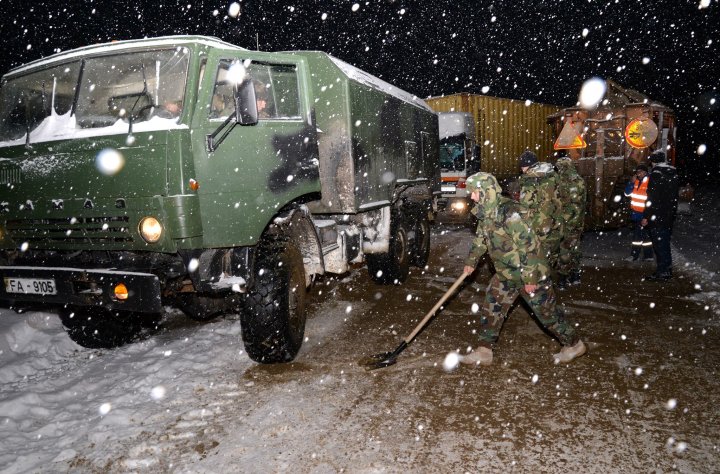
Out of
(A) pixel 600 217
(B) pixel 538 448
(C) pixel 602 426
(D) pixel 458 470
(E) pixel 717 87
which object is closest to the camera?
(D) pixel 458 470

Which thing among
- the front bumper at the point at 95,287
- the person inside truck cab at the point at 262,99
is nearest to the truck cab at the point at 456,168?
the person inside truck cab at the point at 262,99

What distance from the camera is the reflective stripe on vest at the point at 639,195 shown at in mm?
7930

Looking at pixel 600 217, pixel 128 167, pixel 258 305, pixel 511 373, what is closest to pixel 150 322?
pixel 258 305

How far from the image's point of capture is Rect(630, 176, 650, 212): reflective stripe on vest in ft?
26.0

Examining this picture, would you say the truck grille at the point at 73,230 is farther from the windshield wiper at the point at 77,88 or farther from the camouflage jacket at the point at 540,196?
the camouflage jacket at the point at 540,196

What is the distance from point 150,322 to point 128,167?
2730 millimetres

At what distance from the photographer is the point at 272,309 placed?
4.14m

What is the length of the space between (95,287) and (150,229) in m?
0.64

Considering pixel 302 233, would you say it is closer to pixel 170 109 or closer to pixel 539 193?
pixel 170 109

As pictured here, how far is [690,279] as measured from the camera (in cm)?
698

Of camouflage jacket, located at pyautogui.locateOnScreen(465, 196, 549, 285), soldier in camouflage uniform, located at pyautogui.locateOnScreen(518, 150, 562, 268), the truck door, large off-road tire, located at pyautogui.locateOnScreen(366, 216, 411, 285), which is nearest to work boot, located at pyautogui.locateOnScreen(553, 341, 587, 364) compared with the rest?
camouflage jacket, located at pyautogui.locateOnScreen(465, 196, 549, 285)

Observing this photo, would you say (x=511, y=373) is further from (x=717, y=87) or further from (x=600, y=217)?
(x=717, y=87)

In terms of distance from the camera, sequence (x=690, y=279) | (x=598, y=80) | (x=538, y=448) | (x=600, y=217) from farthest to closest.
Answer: (x=598, y=80) → (x=600, y=217) → (x=690, y=279) → (x=538, y=448)

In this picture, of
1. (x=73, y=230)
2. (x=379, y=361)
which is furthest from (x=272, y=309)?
(x=73, y=230)
